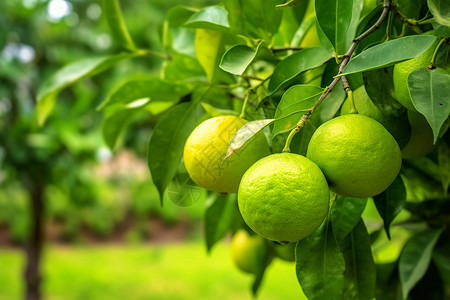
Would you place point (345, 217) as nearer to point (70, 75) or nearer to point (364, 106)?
point (364, 106)

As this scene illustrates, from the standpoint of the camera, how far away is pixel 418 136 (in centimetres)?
45

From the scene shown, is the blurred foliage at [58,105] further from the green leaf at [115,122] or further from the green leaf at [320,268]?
the green leaf at [320,268]

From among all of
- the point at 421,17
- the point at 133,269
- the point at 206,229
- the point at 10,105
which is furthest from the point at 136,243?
the point at 421,17

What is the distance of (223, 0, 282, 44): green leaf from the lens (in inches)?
19.1

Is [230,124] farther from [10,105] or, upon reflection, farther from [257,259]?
[10,105]

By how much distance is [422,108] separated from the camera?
13.8 inches

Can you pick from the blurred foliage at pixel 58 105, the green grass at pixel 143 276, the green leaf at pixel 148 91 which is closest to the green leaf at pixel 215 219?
the green leaf at pixel 148 91

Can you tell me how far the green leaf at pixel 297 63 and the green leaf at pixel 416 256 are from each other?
1.00 feet

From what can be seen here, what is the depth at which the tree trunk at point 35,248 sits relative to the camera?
2295 mm

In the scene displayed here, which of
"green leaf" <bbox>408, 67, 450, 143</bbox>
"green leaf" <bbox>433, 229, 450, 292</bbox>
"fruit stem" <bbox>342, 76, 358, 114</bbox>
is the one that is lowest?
"green leaf" <bbox>433, 229, 450, 292</bbox>

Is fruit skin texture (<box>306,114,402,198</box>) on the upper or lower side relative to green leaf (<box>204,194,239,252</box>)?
upper

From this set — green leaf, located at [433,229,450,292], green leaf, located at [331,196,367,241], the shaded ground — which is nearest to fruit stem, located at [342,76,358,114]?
green leaf, located at [331,196,367,241]

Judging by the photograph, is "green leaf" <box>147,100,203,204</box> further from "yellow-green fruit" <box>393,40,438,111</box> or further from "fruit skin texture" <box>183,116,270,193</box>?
"yellow-green fruit" <box>393,40,438,111</box>

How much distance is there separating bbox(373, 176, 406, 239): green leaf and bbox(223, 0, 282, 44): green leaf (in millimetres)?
214
